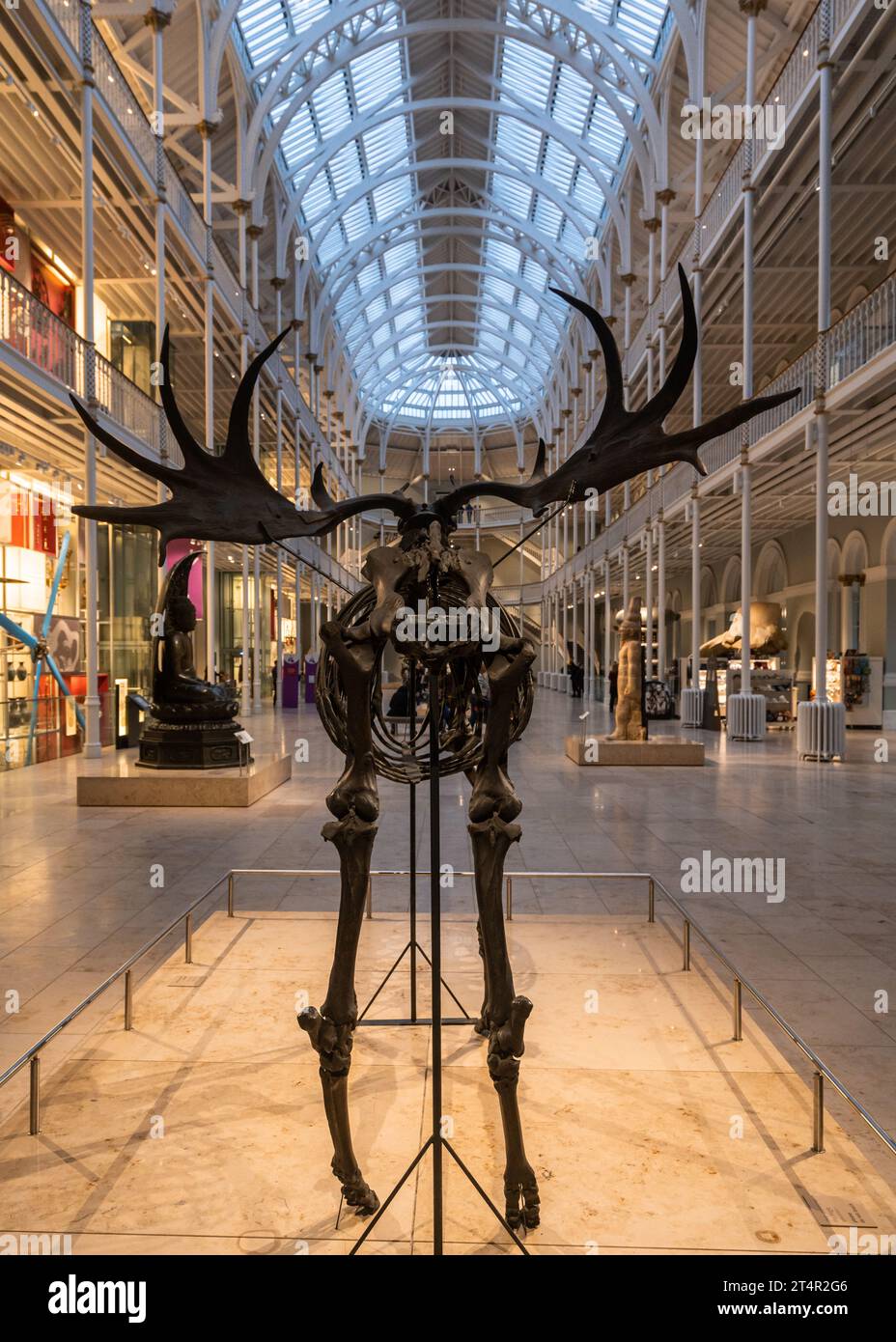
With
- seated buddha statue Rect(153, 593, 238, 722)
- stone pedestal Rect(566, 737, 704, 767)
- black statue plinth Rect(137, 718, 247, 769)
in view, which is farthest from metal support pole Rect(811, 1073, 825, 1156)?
stone pedestal Rect(566, 737, 704, 767)

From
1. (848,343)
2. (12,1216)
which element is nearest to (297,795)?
(12,1216)

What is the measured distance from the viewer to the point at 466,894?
6.50 m

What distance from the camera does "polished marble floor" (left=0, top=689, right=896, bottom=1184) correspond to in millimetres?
4520

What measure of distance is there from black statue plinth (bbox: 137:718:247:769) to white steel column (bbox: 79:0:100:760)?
261cm

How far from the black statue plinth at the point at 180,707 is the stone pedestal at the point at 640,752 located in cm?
607

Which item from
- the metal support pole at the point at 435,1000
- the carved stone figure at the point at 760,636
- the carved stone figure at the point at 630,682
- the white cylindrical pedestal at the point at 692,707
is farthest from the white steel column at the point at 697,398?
the metal support pole at the point at 435,1000

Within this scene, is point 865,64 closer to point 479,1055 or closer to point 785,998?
point 785,998

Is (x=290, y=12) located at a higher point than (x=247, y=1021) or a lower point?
higher

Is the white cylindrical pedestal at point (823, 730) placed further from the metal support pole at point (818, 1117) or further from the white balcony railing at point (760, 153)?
the metal support pole at point (818, 1117)

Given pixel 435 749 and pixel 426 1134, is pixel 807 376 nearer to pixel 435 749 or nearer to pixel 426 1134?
pixel 435 749

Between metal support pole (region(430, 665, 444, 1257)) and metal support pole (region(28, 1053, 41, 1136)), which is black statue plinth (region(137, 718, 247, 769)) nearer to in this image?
metal support pole (region(28, 1053, 41, 1136))

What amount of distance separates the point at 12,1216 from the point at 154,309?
19612 millimetres

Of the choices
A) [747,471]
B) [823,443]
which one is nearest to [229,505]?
[823,443]

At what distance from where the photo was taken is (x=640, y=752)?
14.2 metres
